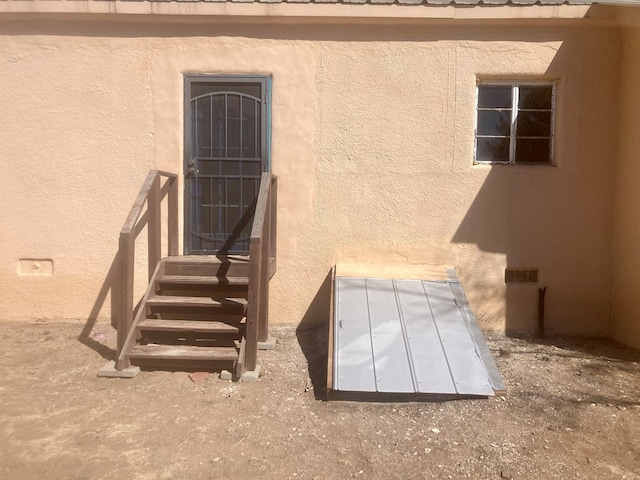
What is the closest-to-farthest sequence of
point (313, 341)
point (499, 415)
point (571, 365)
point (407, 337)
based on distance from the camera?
point (499, 415) → point (407, 337) → point (571, 365) → point (313, 341)

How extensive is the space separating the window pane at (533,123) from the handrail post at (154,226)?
395 centimetres

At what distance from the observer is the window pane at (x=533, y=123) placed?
18.3 feet

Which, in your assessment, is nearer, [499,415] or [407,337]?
[499,415]

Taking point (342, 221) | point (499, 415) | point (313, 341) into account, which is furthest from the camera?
point (342, 221)

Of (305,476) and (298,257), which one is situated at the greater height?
(298,257)

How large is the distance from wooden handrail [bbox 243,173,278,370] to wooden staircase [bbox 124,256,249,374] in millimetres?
163

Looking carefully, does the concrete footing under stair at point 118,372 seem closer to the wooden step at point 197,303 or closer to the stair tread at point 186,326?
the stair tread at point 186,326

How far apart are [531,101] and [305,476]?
464cm

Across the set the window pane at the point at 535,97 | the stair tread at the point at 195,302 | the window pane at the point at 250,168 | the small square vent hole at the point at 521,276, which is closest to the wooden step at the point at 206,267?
the stair tread at the point at 195,302

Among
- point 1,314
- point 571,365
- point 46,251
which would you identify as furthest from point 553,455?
point 1,314

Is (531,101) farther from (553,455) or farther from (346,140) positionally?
(553,455)

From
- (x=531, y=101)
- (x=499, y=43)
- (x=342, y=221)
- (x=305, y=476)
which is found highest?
(x=499, y=43)

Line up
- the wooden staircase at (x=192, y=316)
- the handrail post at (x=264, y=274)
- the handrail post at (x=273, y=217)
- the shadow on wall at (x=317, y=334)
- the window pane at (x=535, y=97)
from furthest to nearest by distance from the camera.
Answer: the window pane at (x=535, y=97), the handrail post at (x=273, y=217), the handrail post at (x=264, y=274), the shadow on wall at (x=317, y=334), the wooden staircase at (x=192, y=316)

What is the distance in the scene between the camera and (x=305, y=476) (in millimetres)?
2898
